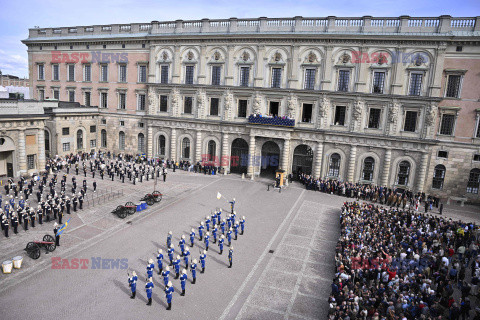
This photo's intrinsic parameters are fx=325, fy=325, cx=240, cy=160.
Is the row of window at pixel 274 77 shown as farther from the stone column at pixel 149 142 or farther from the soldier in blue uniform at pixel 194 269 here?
the soldier in blue uniform at pixel 194 269

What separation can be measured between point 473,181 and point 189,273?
32.4 metres

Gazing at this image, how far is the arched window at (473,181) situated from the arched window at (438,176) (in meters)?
2.49

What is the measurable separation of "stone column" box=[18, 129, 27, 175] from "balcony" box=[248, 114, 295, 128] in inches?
989

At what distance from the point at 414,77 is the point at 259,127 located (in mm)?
17991

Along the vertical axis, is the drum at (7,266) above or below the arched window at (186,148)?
below

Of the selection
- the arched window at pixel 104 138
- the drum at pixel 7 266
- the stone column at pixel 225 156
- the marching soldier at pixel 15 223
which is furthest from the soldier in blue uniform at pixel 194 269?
the arched window at pixel 104 138

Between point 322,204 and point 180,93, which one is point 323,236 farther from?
point 180,93

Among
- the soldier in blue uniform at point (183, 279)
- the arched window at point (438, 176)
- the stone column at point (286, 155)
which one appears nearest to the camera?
the soldier in blue uniform at point (183, 279)

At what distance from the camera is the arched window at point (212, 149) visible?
1751 inches

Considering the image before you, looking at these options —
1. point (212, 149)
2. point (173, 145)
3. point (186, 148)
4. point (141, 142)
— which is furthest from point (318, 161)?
point (141, 142)

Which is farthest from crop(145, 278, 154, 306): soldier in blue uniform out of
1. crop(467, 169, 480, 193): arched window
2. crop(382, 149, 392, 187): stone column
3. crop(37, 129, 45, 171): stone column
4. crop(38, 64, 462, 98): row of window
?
crop(467, 169, 480, 193): arched window

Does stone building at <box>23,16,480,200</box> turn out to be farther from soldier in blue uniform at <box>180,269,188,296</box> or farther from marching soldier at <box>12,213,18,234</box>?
soldier in blue uniform at <box>180,269,188,296</box>

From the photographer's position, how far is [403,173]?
36656 mm

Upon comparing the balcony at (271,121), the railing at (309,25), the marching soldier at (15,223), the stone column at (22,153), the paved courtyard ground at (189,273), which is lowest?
the paved courtyard ground at (189,273)
